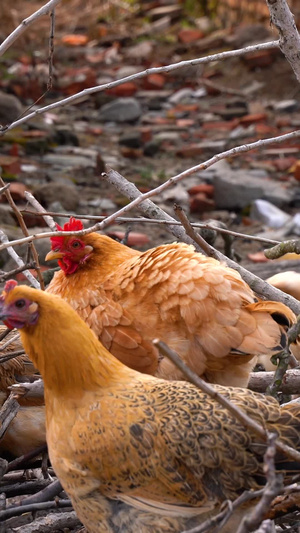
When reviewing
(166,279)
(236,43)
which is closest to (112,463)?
(166,279)

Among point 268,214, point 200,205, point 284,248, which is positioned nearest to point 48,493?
point 284,248

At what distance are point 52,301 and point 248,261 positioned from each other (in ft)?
14.7

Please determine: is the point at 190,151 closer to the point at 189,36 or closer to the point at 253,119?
the point at 253,119

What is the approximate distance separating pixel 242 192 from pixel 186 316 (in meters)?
5.37

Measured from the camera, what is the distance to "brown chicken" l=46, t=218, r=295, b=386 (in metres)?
3.30

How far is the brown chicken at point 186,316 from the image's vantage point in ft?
10.8

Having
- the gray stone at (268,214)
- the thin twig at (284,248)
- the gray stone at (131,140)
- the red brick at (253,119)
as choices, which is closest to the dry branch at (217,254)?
the thin twig at (284,248)

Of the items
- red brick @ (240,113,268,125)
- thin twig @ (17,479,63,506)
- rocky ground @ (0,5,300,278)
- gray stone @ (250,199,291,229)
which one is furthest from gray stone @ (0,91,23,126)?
thin twig @ (17,479,63,506)

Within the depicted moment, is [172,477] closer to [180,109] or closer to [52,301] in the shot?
[52,301]

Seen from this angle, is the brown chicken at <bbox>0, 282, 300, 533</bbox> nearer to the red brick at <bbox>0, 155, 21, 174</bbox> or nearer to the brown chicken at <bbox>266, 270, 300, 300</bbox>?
the brown chicken at <bbox>266, 270, 300, 300</bbox>

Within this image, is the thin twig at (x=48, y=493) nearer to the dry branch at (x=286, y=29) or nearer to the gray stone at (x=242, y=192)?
the dry branch at (x=286, y=29)

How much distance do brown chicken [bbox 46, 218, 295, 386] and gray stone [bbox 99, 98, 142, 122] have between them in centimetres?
835

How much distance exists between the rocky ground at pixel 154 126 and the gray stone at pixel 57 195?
13 millimetres

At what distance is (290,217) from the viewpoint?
325 inches
